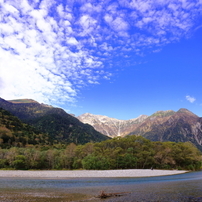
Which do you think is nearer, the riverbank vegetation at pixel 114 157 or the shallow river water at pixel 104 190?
the shallow river water at pixel 104 190

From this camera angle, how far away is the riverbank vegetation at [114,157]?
97.5m

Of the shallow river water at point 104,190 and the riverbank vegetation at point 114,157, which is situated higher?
the riverbank vegetation at point 114,157

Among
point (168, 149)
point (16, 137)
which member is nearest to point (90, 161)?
point (168, 149)

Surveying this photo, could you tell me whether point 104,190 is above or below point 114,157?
below

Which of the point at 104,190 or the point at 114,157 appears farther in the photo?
the point at 114,157

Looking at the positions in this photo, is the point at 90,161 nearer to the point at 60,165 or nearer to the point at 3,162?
the point at 60,165

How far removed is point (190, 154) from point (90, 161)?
60.9m

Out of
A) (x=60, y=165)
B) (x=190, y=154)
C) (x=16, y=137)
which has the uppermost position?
(x=16, y=137)

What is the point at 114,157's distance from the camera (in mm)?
99625

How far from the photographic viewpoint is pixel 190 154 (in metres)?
112

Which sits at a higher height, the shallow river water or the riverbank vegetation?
the riverbank vegetation

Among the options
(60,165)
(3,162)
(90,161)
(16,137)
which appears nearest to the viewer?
(90,161)

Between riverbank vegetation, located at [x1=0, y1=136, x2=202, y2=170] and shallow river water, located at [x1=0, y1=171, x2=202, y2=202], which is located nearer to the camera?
shallow river water, located at [x1=0, y1=171, x2=202, y2=202]

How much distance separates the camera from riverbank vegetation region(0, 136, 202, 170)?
97500mm
